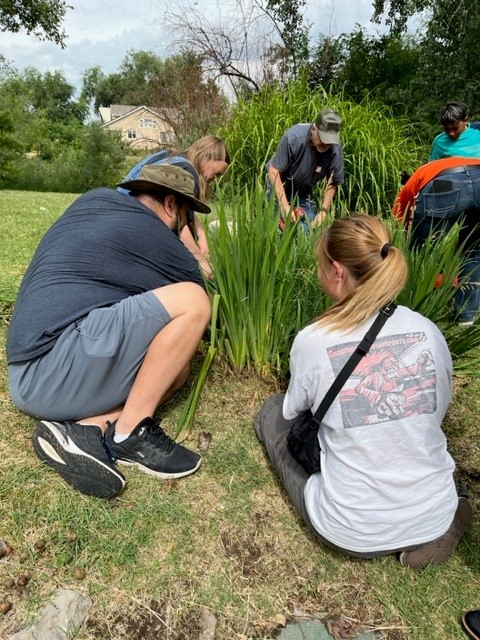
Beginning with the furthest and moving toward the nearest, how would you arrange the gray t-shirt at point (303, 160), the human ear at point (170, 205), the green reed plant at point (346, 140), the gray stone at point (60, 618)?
the green reed plant at point (346, 140) < the gray t-shirt at point (303, 160) < the human ear at point (170, 205) < the gray stone at point (60, 618)

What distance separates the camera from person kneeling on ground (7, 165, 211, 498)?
1638mm

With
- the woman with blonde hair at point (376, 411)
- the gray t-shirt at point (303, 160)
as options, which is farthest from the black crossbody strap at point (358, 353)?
the gray t-shirt at point (303, 160)

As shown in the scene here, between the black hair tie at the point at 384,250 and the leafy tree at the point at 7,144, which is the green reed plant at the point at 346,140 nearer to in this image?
the black hair tie at the point at 384,250

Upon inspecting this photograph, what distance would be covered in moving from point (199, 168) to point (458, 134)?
229cm

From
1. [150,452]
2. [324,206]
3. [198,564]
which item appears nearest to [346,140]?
[324,206]

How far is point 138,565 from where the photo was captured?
1447 millimetres

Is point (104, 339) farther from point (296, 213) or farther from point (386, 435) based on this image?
point (296, 213)

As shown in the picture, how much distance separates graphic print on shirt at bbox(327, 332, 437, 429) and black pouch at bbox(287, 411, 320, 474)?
8.3 inches

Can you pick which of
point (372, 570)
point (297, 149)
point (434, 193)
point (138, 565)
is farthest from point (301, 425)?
point (297, 149)

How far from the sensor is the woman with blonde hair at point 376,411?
1338mm

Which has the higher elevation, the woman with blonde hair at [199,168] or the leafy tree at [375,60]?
the leafy tree at [375,60]

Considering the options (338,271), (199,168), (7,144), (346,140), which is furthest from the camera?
(7,144)

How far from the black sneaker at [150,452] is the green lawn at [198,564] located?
1.9 inches

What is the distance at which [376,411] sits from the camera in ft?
4.38
